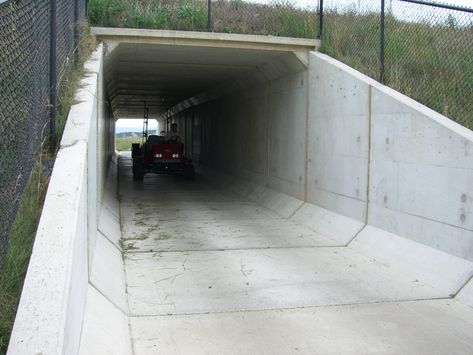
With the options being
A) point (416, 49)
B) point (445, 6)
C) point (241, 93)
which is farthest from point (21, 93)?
point (241, 93)

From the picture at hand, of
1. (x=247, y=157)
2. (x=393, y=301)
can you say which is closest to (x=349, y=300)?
(x=393, y=301)

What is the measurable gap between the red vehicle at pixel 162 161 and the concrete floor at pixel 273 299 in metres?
9.13

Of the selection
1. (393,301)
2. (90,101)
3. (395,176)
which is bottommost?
(393,301)

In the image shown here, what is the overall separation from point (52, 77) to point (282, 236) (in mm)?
4347

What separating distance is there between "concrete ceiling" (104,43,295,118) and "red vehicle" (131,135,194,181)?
224cm

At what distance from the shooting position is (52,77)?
19.6ft

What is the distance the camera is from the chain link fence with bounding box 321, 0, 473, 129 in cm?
748

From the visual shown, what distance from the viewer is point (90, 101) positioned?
21.5ft

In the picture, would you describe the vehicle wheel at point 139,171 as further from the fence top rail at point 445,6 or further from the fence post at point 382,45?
the fence top rail at point 445,6

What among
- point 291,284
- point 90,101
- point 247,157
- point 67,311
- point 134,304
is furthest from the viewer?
point 247,157

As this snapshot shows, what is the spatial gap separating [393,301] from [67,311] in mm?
3607

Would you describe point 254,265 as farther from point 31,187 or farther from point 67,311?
point 67,311

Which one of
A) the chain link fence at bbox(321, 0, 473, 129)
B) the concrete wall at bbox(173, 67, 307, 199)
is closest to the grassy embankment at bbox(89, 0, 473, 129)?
the chain link fence at bbox(321, 0, 473, 129)

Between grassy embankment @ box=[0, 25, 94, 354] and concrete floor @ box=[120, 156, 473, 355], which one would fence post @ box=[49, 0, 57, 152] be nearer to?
grassy embankment @ box=[0, 25, 94, 354]
